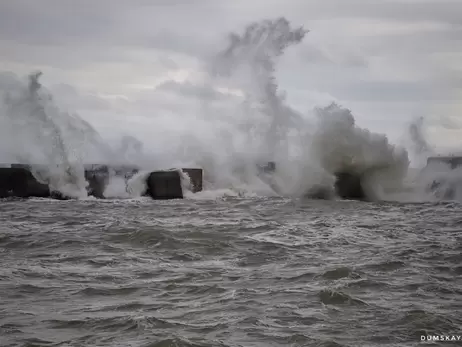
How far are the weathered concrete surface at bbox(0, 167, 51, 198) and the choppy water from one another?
8.84m

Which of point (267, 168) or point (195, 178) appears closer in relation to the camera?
point (195, 178)

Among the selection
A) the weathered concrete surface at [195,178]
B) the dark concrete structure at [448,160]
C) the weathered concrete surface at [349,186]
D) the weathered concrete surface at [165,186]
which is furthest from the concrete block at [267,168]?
the dark concrete structure at [448,160]

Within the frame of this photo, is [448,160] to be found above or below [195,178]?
above

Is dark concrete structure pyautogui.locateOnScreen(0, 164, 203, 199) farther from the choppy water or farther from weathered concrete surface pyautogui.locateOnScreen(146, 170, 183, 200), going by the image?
the choppy water

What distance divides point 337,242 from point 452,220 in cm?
457

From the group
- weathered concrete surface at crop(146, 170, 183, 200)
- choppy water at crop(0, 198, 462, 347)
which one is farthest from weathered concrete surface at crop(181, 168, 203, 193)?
choppy water at crop(0, 198, 462, 347)

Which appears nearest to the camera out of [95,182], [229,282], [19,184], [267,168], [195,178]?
[229,282]

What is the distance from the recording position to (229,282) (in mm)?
7293

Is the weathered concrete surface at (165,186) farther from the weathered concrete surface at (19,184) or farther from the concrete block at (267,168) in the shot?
the concrete block at (267,168)

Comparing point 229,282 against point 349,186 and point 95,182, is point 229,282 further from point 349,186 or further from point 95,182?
point 95,182

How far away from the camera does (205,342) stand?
201 inches

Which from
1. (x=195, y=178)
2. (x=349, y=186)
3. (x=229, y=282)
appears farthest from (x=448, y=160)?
(x=229, y=282)

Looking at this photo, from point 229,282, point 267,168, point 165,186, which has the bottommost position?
point 229,282

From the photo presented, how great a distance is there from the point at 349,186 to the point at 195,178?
19.8ft
